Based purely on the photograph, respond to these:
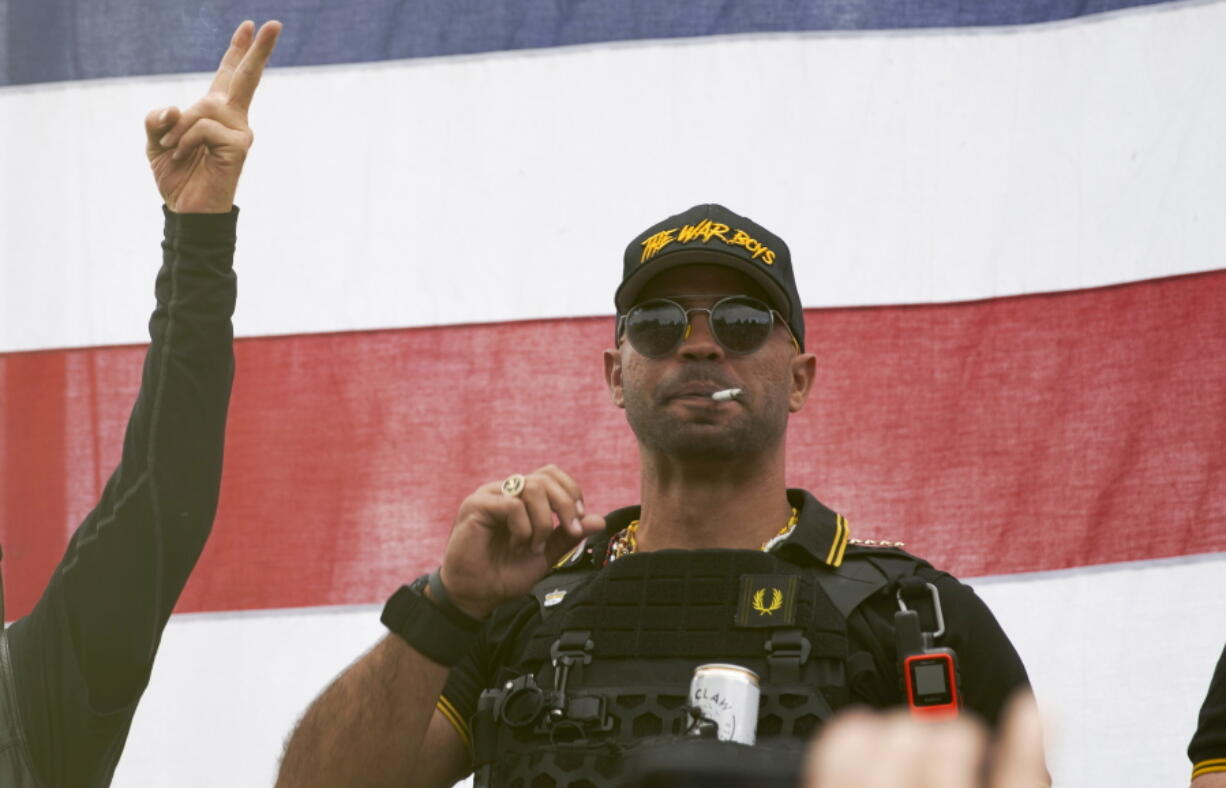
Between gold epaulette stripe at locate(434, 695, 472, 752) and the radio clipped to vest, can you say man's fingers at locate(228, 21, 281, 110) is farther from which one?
the radio clipped to vest

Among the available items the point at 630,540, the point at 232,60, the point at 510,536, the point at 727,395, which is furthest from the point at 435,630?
the point at 232,60

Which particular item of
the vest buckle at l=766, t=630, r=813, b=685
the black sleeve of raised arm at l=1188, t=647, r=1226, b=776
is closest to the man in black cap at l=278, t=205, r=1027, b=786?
the vest buckle at l=766, t=630, r=813, b=685

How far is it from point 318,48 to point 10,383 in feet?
2.93

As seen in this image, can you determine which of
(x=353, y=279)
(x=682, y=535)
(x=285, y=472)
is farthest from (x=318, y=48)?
(x=682, y=535)

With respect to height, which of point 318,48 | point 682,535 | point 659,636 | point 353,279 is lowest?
point 659,636

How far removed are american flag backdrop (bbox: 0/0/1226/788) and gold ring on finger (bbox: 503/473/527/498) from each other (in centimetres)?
97

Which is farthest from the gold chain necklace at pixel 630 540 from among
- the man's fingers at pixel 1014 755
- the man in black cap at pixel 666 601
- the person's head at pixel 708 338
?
the man's fingers at pixel 1014 755

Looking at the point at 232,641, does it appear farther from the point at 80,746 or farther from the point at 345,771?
the point at 345,771

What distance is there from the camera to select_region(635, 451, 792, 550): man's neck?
2195 millimetres

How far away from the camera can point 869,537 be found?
2.71 m

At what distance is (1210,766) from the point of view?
76.0 inches

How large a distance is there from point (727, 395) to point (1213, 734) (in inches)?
30.6

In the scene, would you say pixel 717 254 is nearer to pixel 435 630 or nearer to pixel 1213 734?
pixel 435 630

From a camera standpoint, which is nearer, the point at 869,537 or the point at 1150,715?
the point at 1150,715
